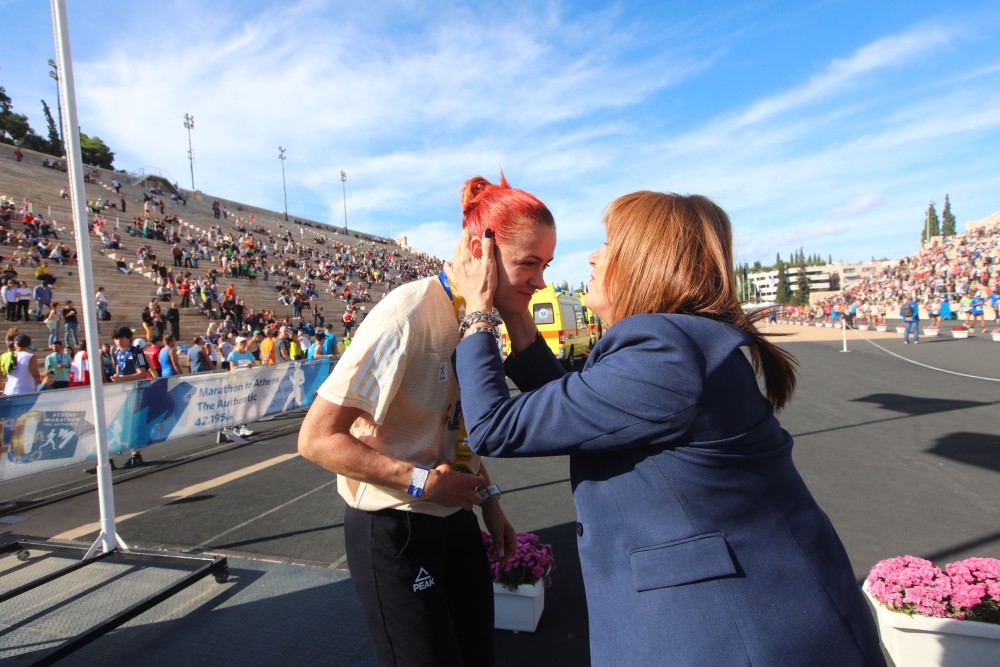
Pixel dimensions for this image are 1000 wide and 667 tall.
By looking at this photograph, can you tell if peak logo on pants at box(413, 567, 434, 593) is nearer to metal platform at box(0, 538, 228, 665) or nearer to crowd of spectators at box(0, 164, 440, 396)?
metal platform at box(0, 538, 228, 665)

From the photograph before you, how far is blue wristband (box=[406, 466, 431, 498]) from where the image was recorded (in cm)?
158

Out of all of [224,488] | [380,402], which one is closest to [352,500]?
[380,402]

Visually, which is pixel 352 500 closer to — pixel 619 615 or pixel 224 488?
pixel 619 615

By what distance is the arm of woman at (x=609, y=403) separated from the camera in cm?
110

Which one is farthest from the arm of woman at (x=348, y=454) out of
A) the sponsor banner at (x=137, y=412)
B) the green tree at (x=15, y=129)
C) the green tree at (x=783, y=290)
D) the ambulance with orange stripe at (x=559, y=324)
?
the green tree at (x=783, y=290)

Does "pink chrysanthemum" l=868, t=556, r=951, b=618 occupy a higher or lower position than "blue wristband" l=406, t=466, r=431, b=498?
lower

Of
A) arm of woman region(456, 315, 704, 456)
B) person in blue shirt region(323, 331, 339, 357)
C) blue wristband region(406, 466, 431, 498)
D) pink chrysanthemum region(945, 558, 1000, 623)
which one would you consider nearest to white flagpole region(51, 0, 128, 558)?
blue wristband region(406, 466, 431, 498)

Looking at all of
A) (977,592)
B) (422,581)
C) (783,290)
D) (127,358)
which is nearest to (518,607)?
(422,581)

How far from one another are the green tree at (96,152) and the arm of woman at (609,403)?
7496 cm

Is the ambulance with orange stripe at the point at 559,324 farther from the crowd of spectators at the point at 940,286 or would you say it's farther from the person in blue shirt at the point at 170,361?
the crowd of spectators at the point at 940,286

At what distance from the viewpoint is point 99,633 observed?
307 centimetres

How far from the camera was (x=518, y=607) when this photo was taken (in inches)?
127

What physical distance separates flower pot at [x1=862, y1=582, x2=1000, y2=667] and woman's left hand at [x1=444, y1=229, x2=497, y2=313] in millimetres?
2680

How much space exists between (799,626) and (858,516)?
449 cm
